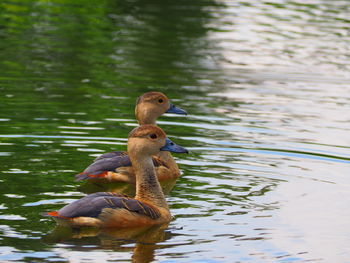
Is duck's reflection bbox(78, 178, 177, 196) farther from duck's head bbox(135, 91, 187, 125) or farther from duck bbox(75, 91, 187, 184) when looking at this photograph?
duck's head bbox(135, 91, 187, 125)

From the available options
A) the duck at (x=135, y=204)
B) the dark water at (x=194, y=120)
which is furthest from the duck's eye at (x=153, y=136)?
the dark water at (x=194, y=120)

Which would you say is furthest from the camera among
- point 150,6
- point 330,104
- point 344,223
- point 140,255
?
point 150,6

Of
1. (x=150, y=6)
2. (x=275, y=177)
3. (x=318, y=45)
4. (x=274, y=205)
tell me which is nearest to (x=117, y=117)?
(x=275, y=177)

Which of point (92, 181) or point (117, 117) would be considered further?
point (117, 117)

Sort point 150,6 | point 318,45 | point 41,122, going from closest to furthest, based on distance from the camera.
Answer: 1. point 41,122
2. point 318,45
3. point 150,6

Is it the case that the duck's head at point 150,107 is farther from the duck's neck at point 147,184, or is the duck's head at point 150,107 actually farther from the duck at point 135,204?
the duck's neck at point 147,184

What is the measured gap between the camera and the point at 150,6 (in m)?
31.1

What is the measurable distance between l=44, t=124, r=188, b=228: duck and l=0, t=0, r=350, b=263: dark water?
18cm

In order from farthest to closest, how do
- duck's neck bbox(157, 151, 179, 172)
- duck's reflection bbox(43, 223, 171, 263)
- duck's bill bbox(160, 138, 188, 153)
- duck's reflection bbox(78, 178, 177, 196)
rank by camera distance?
duck's neck bbox(157, 151, 179, 172), duck's reflection bbox(78, 178, 177, 196), duck's bill bbox(160, 138, 188, 153), duck's reflection bbox(43, 223, 171, 263)

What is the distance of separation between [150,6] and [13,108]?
1478 centimetres

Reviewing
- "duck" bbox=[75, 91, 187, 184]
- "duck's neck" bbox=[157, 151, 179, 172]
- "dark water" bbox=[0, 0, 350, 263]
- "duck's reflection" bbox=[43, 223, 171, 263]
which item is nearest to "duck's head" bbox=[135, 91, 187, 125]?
"duck" bbox=[75, 91, 187, 184]

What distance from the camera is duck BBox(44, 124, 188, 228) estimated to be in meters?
10.7

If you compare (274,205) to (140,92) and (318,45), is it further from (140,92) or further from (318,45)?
(318,45)

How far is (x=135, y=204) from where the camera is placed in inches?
440
